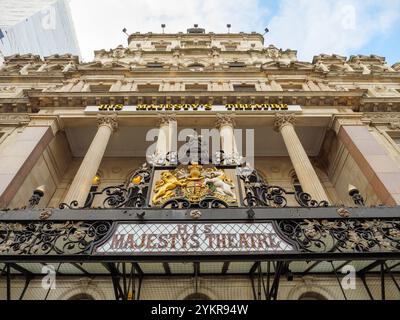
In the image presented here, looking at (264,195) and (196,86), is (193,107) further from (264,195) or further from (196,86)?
(264,195)

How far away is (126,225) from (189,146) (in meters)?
3.26

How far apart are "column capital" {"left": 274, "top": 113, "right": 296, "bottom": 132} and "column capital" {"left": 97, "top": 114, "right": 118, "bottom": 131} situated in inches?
375

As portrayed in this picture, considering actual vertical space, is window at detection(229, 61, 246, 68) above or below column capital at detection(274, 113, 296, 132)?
above

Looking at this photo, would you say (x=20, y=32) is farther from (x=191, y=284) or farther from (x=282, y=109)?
(x=191, y=284)

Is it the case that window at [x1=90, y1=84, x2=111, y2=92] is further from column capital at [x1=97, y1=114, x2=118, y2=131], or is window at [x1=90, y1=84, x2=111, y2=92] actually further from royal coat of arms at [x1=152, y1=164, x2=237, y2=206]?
royal coat of arms at [x1=152, y1=164, x2=237, y2=206]

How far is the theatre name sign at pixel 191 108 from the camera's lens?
16.3 metres

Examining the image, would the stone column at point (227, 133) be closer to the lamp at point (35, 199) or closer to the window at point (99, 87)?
the lamp at point (35, 199)

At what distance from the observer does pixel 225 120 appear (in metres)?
15.9

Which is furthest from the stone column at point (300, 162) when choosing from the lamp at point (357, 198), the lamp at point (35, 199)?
the lamp at point (35, 199)

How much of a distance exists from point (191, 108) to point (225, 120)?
227 centimetres

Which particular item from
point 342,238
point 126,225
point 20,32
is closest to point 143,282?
point 126,225

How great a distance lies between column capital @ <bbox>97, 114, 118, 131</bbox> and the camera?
1559 cm

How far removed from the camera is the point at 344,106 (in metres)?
16.8

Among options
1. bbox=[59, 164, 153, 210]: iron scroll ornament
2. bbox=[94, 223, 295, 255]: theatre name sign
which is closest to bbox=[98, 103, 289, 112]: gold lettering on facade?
bbox=[59, 164, 153, 210]: iron scroll ornament
